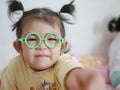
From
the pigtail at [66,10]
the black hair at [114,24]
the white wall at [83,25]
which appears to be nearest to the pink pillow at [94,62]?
the white wall at [83,25]

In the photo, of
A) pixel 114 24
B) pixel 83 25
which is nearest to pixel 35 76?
pixel 83 25

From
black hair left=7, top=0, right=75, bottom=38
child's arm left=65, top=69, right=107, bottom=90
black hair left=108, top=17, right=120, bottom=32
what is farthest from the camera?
black hair left=108, top=17, right=120, bottom=32

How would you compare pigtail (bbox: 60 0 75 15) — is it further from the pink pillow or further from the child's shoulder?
the pink pillow

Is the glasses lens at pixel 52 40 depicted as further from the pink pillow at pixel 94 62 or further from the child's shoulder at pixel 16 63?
the pink pillow at pixel 94 62

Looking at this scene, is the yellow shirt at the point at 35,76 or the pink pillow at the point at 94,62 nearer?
the yellow shirt at the point at 35,76

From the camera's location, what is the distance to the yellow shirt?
Result: 0.40 metres

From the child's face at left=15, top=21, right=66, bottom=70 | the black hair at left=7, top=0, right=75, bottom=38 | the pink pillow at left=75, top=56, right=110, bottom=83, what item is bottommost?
the pink pillow at left=75, top=56, right=110, bottom=83

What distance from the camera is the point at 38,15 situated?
0.43 meters

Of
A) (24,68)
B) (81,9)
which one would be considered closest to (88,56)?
(81,9)

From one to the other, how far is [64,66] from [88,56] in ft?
1.22

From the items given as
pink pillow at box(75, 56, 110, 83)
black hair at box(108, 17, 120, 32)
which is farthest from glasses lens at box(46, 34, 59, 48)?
black hair at box(108, 17, 120, 32)

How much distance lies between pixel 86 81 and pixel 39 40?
0.12 metres

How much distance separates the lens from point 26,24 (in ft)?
1.40

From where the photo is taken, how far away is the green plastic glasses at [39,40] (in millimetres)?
411
